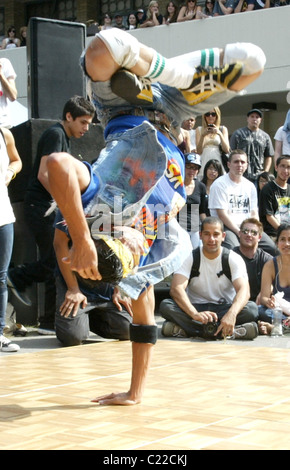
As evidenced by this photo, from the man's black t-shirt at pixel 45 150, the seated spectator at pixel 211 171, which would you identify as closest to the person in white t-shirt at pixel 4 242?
the man's black t-shirt at pixel 45 150

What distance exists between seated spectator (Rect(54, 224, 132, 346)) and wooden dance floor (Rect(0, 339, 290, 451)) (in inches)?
12.7

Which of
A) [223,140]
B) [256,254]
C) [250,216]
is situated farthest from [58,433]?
[223,140]

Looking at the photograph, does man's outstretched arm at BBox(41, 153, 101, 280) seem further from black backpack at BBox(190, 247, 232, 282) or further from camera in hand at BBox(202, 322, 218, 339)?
black backpack at BBox(190, 247, 232, 282)

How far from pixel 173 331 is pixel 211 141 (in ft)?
10.1

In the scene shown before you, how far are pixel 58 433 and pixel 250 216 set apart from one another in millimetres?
4781

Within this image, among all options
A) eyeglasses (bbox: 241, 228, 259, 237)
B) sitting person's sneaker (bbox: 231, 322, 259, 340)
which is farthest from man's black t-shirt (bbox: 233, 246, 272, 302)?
sitting person's sneaker (bbox: 231, 322, 259, 340)

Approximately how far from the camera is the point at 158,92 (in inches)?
129

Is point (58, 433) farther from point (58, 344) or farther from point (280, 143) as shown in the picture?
point (280, 143)

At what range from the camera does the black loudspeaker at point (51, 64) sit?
662 cm

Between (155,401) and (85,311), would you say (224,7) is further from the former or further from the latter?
(155,401)

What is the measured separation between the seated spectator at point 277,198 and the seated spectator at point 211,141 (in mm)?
941

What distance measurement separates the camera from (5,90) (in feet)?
22.8

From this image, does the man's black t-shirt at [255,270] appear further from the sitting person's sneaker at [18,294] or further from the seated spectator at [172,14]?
the seated spectator at [172,14]

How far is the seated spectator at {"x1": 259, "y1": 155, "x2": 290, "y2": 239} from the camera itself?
25.0ft
